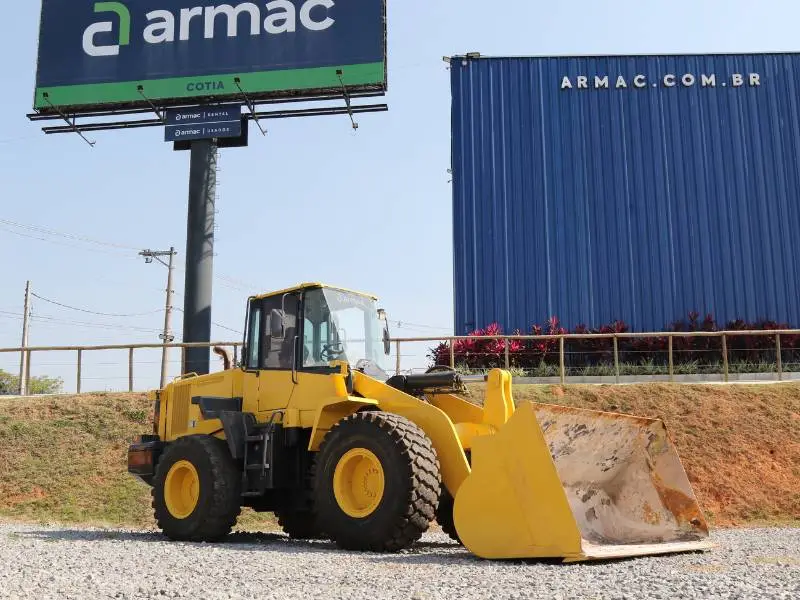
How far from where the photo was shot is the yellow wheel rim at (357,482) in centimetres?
761

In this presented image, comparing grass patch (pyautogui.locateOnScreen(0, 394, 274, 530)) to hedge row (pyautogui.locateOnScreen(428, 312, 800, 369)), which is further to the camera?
hedge row (pyautogui.locateOnScreen(428, 312, 800, 369))

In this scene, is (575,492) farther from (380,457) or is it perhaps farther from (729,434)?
(729,434)

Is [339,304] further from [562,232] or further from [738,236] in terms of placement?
[738,236]

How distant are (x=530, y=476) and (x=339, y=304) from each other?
11.0ft

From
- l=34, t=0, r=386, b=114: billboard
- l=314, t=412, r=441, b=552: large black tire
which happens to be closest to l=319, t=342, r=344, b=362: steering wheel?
l=314, t=412, r=441, b=552: large black tire

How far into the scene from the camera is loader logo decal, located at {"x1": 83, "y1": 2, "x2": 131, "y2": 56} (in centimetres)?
2195

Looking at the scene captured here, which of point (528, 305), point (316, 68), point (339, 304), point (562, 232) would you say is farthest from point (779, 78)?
point (339, 304)

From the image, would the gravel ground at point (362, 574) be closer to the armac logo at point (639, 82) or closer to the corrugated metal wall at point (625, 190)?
the corrugated metal wall at point (625, 190)

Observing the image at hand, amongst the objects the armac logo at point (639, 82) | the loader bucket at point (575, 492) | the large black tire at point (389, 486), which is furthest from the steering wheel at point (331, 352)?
the armac logo at point (639, 82)

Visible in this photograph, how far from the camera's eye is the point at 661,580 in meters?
5.55

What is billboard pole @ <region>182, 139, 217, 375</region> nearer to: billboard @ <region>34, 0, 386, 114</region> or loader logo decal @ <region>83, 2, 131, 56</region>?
billboard @ <region>34, 0, 386, 114</region>

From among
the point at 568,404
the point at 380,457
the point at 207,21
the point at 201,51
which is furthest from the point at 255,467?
the point at 207,21

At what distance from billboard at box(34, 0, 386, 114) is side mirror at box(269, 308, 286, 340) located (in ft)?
42.6

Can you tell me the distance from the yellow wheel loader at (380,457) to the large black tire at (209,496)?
0.6 inches
